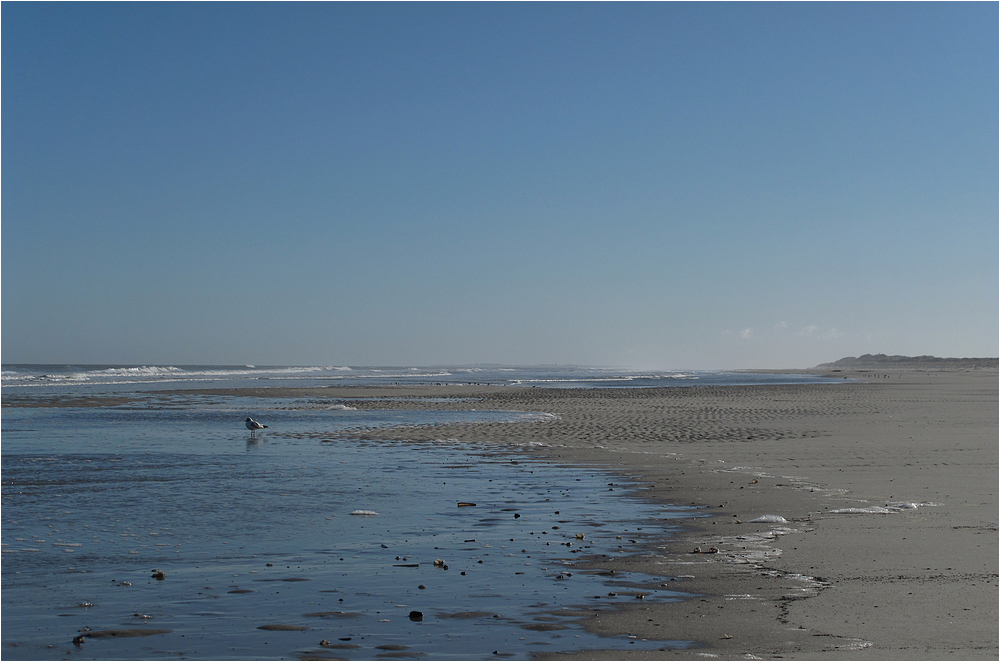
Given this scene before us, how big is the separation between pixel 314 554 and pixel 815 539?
18.8 feet

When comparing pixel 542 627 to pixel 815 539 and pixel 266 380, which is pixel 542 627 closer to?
pixel 815 539

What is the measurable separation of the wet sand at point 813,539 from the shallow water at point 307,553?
0.51 meters

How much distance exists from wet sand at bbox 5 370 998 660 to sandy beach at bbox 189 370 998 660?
0.02 m

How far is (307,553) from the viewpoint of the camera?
8992 mm

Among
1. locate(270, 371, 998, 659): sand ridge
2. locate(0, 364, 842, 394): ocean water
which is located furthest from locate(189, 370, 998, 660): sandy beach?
locate(0, 364, 842, 394): ocean water

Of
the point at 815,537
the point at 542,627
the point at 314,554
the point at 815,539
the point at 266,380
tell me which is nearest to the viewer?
the point at 542,627

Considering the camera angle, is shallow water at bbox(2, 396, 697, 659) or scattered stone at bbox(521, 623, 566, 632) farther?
scattered stone at bbox(521, 623, 566, 632)

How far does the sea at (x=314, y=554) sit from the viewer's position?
627cm

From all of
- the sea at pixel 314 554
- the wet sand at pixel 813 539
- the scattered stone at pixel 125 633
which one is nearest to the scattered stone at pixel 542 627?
the sea at pixel 314 554

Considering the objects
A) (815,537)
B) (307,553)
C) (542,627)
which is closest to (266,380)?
(307,553)

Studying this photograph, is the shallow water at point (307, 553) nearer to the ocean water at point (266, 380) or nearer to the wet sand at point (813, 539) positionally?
the wet sand at point (813, 539)

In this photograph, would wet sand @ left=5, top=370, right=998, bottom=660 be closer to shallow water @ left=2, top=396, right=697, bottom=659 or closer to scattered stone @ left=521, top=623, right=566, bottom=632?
scattered stone @ left=521, top=623, right=566, bottom=632

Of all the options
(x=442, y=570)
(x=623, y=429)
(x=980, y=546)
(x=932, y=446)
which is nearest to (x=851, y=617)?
(x=980, y=546)

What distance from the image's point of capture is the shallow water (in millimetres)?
6305
